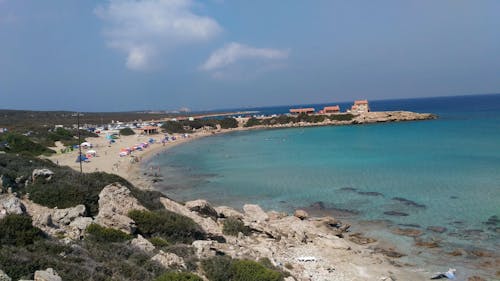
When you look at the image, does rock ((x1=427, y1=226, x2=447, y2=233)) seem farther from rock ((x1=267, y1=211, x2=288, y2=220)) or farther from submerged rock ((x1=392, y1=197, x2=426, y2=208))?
rock ((x1=267, y1=211, x2=288, y2=220))

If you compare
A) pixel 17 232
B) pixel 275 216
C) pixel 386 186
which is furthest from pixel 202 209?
pixel 386 186

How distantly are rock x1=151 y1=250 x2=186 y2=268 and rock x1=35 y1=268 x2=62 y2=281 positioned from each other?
2.63 meters

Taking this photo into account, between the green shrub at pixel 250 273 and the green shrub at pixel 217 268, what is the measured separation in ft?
0.52

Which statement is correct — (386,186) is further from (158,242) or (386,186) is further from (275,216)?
(158,242)

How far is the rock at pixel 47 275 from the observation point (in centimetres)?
648

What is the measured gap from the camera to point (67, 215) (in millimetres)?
11938

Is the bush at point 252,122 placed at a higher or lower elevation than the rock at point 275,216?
higher

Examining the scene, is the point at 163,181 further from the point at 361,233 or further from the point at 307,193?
the point at 361,233

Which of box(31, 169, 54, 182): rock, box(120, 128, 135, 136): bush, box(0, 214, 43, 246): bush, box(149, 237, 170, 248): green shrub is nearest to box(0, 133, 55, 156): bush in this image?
box(31, 169, 54, 182): rock

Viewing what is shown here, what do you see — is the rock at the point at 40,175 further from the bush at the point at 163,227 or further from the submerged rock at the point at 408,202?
the submerged rock at the point at 408,202

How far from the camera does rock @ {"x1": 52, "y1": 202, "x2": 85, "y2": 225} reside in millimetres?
11594

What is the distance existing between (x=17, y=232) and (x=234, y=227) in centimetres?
812

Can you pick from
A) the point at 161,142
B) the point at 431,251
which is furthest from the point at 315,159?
the point at 161,142

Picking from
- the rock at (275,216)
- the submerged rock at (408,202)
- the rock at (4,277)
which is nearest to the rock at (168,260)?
the rock at (4,277)
